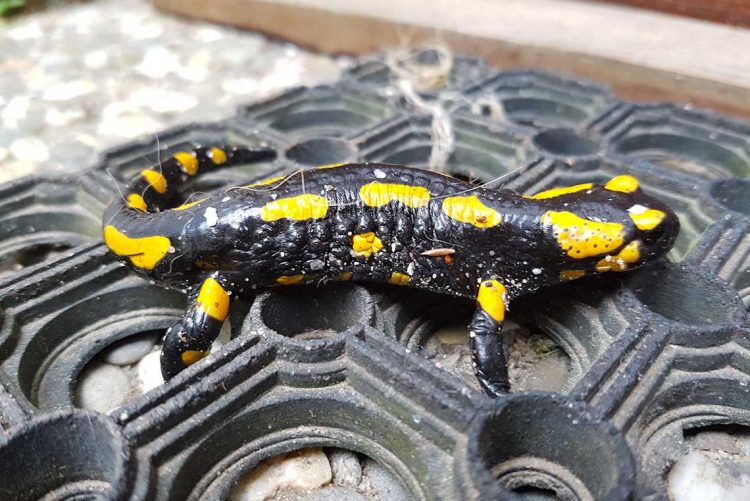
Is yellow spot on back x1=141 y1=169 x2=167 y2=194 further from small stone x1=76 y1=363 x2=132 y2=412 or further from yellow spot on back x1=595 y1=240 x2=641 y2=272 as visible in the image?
yellow spot on back x1=595 y1=240 x2=641 y2=272

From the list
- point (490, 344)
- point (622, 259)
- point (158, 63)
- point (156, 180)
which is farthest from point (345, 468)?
point (158, 63)

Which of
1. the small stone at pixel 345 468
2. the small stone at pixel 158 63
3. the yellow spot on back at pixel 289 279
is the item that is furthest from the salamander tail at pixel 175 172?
the small stone at pixel 158 63

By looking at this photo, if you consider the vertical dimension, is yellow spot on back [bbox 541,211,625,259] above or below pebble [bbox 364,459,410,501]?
above

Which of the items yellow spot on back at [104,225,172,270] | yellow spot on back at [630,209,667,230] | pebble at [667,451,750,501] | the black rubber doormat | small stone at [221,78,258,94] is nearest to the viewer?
the black rubber doormat

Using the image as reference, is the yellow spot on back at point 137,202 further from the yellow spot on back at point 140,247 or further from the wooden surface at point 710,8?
the wooden surface at point 710,8

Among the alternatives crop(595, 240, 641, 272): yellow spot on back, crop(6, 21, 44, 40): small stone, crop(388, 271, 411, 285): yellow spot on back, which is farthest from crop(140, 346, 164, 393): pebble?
crop(6, 21, 44, 40): small stone

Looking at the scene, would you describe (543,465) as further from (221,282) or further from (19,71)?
(19,71)

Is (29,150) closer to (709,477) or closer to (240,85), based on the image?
(240,85)
